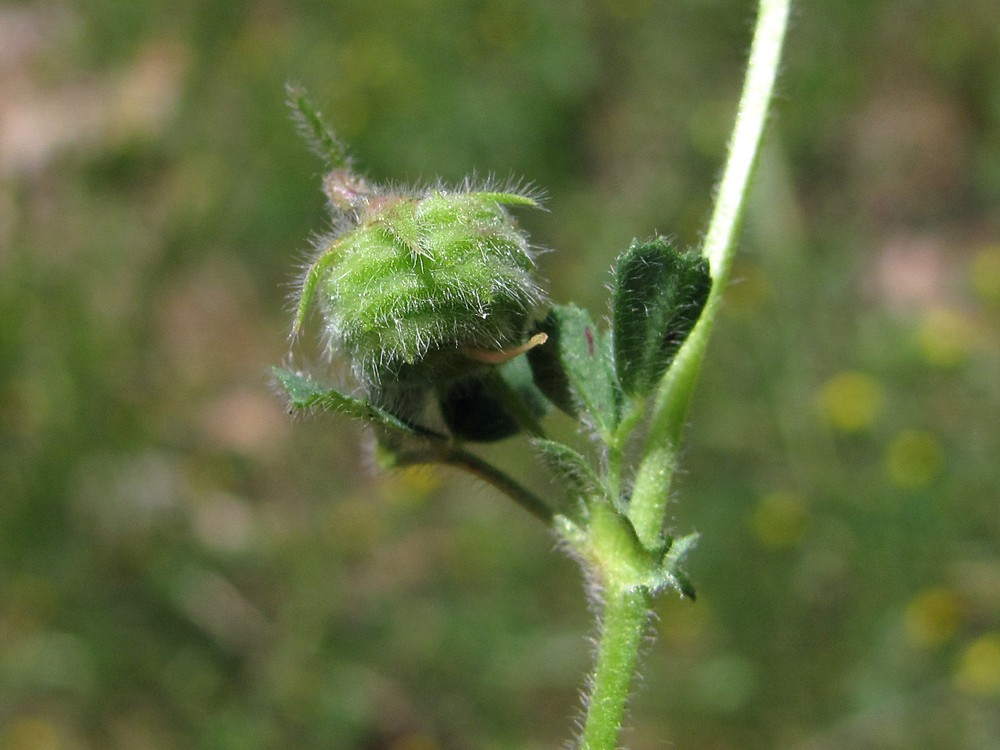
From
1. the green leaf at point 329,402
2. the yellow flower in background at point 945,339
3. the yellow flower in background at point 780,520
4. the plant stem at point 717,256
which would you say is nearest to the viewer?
the green leaf at point 329,402

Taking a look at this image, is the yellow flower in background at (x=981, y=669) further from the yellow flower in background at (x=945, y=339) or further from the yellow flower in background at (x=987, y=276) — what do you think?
the yellow flower in background at (x=987, y=276)

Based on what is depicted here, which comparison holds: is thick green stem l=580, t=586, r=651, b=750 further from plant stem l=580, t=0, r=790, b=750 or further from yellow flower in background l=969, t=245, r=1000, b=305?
yellow flower in background l=969, t=245, r=1000, b=305

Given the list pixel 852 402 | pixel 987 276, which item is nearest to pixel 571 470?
pixel 852 402

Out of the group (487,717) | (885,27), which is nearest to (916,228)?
(885,27)

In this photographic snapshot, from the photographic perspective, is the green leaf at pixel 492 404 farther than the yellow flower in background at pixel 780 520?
No

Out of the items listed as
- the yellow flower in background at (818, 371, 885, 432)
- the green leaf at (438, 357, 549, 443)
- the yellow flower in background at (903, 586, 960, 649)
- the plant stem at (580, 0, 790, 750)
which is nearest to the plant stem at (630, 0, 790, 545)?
the plant stem at (580, 0, 790, 750)

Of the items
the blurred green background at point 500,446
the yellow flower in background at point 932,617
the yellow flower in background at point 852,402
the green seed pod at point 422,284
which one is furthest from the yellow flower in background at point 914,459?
the green seed pod at point 422,284

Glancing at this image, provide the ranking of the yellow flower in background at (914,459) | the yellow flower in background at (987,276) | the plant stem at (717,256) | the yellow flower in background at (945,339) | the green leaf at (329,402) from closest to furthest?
the green leaf at (329,402) → the plant stem at (717,256) → the yellow flower in background at (914,459) → the yellow flower in background at (945,339) → the yellow flower in background at (987,276)
